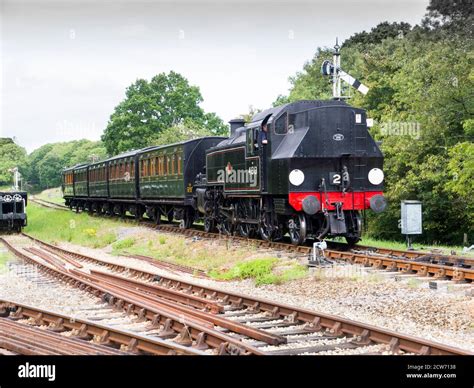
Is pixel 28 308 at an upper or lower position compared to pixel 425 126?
lower

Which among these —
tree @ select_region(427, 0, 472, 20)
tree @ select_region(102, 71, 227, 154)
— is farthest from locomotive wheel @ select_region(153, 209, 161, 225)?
tree @ select_region(427, 0, 472, 20)

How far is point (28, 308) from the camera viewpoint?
884cm

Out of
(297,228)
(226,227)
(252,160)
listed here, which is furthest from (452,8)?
(226,227)

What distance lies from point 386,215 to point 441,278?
16042 millimetres

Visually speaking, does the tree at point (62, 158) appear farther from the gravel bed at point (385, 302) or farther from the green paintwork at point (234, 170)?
the gravel bed at point (385, 302)

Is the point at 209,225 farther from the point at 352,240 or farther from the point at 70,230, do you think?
the point at 70,230

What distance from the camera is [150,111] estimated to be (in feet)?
107

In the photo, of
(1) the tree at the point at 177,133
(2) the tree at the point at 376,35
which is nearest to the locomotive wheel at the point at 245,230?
(2) the tree at the point at 376,35

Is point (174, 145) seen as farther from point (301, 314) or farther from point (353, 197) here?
point (301, 314)

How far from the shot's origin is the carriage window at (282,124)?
14.7 m

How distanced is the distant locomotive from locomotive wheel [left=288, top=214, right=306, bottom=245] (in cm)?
1585

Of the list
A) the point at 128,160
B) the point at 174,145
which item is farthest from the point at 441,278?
the point at 128,160

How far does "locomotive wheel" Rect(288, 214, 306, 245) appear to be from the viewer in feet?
46.5

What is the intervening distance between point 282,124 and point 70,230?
13771 mm
